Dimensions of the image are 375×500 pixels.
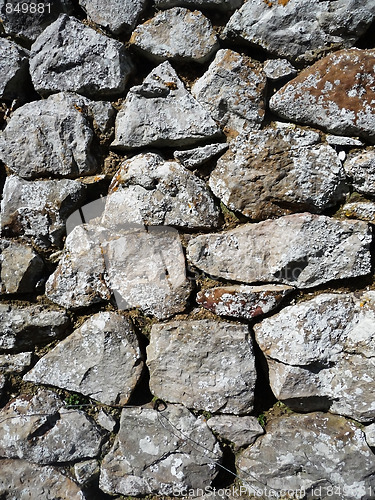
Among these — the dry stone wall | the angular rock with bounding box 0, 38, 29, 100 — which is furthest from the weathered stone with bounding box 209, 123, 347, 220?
the angular rock with bounding box 0, 38, 29, 100

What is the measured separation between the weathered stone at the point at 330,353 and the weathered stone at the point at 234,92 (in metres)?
A: 0.82

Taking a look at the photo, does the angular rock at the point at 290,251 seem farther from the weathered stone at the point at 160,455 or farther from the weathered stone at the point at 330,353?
the weathered stone at the point at 160,455

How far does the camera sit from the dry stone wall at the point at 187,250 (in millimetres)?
1664

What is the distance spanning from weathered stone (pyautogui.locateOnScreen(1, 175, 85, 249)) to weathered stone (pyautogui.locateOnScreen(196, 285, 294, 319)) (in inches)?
29.5

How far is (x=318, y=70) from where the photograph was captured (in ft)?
5.46

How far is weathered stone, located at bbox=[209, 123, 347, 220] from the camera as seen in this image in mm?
1676

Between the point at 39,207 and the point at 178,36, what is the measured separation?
990 mm

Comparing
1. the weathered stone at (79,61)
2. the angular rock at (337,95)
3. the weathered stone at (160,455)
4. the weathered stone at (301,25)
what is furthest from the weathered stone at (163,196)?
the weathered stone at (160,455)

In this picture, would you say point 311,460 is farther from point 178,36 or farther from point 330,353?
point 178,36

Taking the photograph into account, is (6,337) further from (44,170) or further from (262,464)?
(262,464)

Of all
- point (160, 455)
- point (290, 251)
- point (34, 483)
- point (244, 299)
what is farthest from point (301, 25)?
point (34, 483)

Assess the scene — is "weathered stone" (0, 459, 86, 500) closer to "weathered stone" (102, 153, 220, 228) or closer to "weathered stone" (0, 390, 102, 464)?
"weathered stone" (0, 390, 102, 464)

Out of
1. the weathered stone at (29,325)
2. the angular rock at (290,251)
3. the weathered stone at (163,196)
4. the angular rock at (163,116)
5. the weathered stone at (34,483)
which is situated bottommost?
the weathered stone at (34,483)

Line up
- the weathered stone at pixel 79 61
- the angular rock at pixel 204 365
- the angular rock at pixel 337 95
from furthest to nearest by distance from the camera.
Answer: the weathered stone at pixel 79 61 → the angular rock at pixel 204 365 → the angular rock at pixel 337 95
